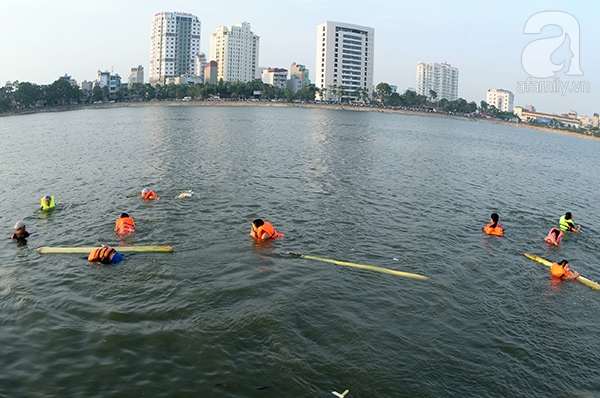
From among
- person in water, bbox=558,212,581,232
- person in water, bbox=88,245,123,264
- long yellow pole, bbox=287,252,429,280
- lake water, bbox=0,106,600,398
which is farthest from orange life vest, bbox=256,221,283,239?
person in water, bbox=558,212,581,232

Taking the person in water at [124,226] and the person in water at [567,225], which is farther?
the person in water at [567,225]

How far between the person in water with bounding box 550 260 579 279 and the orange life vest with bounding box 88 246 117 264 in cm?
1772

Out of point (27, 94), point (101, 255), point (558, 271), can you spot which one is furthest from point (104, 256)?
point (27, 94)

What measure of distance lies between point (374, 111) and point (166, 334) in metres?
193

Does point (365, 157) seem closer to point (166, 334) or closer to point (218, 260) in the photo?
point (218, 260)

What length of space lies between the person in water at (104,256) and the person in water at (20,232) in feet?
16.0

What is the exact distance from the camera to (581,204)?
3488 cm

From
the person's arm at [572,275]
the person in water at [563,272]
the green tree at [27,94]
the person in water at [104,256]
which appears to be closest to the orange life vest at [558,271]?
the person in water at [563,272]

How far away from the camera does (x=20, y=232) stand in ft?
66.6

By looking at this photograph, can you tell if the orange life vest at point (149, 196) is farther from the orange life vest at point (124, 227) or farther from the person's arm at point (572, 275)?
the person's arm at point (572, 275)

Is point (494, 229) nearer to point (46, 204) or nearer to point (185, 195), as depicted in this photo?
point (185, 195)

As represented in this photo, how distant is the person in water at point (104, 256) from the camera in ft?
58.0

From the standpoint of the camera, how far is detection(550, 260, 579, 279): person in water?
1816cm

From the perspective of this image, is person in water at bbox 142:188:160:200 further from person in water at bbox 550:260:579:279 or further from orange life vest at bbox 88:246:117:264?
person in water at bbox 550:260:579:279
